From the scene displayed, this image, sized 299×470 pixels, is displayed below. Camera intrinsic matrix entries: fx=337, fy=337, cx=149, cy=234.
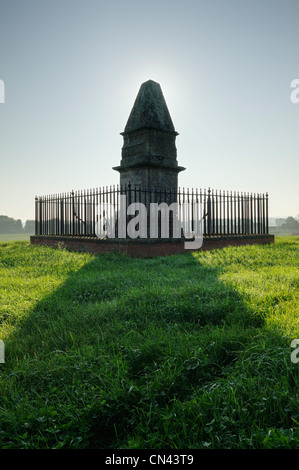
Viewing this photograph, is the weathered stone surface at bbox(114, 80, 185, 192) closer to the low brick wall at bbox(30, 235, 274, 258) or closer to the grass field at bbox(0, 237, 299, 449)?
the low brick wall at bbox(30, 235, 274, 258)

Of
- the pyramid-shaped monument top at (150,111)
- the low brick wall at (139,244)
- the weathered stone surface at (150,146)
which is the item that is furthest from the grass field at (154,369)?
the pyramid-shaped monument top at (150,111)

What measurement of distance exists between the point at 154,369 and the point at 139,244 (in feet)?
23.7

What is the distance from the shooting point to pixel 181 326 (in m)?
3.68

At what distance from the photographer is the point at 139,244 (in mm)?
10023

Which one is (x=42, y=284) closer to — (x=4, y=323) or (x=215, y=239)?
(x=4, y=323)

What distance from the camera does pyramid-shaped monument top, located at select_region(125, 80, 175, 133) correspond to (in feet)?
39.1

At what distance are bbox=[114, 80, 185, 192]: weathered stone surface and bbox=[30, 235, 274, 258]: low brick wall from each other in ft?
7.26

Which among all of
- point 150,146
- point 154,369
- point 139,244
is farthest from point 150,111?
point 154,369

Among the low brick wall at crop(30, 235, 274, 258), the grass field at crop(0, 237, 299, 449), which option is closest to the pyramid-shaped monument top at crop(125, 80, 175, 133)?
the low brick wall at crop(30, 235, 274, 258)

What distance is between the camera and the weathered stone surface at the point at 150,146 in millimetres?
11609

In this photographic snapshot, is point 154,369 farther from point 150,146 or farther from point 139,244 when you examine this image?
point 150,146

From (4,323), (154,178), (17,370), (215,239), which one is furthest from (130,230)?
(17,370)

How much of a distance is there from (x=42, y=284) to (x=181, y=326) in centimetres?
343

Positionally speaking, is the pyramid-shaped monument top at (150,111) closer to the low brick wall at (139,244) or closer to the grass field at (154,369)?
the low brick wall at (139,244)
